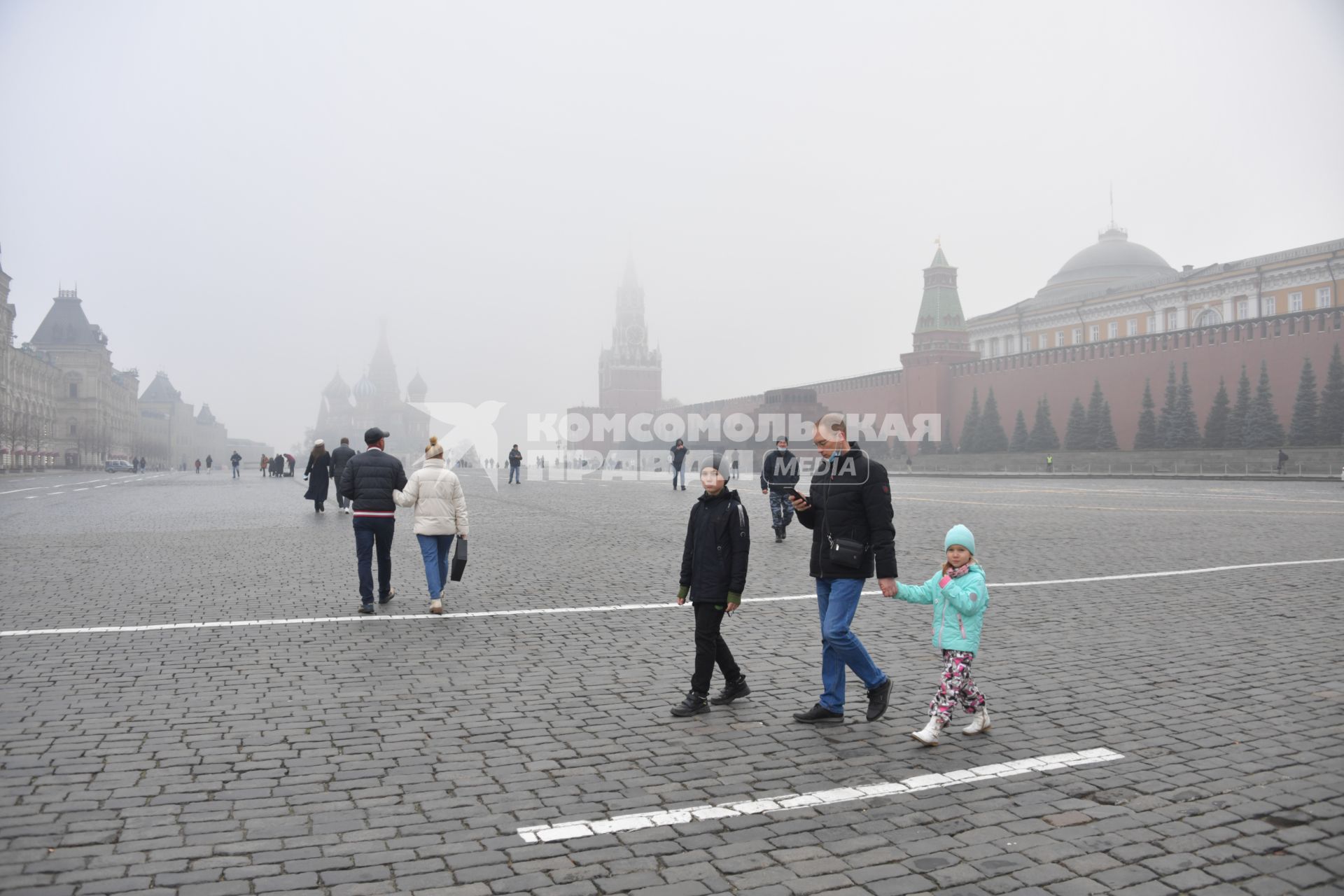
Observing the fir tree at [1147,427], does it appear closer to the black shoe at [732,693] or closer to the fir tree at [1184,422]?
the fir tree at [1184,422]

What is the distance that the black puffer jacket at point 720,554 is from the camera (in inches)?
194

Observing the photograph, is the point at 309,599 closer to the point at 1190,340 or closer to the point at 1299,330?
the point at 1299,330

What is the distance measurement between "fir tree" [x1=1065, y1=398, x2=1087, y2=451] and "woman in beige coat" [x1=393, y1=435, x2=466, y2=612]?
49.5 meters

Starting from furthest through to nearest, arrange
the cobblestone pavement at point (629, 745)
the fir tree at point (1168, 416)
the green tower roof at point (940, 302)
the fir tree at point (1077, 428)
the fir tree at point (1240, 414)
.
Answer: the green tower roof at point (940, 302) → the fir tree at point (1077, 428) → the fir tree at point (1168, 416) → the fir tree at point (1240, 414) → the cobblestone pavement at point (629, 745)

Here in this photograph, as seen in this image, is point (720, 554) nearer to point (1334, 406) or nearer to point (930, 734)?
point (930, 734)

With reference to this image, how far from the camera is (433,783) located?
3.87 m

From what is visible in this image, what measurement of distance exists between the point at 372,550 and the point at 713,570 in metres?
3.99

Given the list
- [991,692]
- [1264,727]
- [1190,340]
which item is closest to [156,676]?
[991,692]

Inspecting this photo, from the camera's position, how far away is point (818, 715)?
471cm

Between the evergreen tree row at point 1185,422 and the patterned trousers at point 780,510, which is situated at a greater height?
the evergreen tree row at point 1185,422

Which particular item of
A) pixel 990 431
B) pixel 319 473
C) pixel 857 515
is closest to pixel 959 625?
pixel 857 515

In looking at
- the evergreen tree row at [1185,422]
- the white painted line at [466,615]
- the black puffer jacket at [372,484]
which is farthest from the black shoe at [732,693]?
the evergreen tree row at [1185,422]

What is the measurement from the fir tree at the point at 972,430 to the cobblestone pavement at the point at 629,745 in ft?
168

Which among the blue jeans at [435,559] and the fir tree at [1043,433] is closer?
the blue jeans at [435,559]
